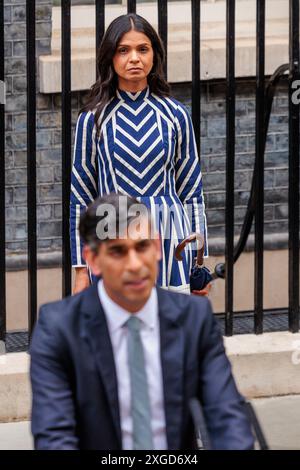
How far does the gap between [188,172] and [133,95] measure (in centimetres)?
40

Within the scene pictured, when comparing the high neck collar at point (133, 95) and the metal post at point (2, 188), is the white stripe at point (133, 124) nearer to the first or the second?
the high neck collar at point (133, 95)

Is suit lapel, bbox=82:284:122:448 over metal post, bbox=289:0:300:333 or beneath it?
beneath

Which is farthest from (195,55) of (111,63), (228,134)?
(111,63)

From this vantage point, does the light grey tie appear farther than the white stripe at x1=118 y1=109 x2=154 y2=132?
No

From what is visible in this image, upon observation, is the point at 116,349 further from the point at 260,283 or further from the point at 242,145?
the point at 242,145

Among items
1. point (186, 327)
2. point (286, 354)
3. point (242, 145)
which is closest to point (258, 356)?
point (286, 354)

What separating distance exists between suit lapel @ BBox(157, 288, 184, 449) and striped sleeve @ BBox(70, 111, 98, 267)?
190cm

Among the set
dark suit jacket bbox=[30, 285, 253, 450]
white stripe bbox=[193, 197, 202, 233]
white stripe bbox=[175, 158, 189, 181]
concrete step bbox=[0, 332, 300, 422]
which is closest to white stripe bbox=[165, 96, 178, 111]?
white stripe bbox=[175, 158, 189, 181]

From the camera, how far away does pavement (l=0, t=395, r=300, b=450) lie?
6211 mm

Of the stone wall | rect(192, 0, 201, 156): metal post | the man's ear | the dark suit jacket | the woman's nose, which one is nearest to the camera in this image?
the dark suit jacket

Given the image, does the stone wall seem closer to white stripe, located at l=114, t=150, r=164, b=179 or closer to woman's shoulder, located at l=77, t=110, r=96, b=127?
woman's shoulder, located at l=77, t=110, r=96, b=127

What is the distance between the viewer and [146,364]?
373 cm

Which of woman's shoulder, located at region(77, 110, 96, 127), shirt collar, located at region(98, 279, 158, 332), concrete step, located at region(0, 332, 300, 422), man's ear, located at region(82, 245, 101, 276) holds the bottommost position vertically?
concrete step, located at region(0, 332, 300, 422)

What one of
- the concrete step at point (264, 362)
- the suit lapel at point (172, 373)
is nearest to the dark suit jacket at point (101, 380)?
the suit lapel at point (172, 373)
